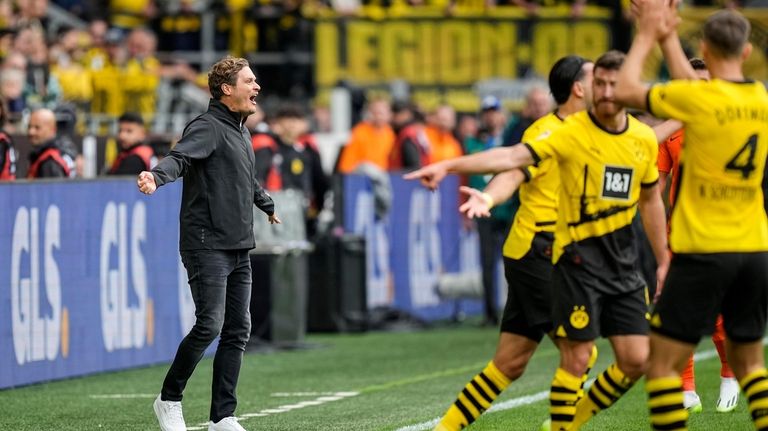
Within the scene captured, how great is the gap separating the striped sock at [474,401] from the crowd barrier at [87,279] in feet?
16.4

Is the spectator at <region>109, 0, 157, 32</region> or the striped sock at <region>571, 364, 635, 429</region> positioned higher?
the spectator at <region>109, 0, 157, 32</region>

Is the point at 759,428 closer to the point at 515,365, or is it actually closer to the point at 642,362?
the point at 642,362

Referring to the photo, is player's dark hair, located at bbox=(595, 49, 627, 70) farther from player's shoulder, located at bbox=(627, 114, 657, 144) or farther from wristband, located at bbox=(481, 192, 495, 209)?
wristband, located at bbox=(481, 192, 495, 209)

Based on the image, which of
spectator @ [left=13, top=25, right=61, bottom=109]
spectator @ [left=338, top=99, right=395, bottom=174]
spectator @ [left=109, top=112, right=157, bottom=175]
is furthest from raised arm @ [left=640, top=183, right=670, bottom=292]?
spectator @ [left=338, top=99, right=395, bottom=174]

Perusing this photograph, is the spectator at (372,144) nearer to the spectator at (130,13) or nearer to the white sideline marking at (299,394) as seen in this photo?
the spectator at (130,13)

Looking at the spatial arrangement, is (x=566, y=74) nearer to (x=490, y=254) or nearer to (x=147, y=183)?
(x=147, y=183)

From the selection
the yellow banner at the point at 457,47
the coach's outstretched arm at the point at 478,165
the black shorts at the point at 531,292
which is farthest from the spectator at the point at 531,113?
the yellow banner at the point at 457,47

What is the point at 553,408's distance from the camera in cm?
816

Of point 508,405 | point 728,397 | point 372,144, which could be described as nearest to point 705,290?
point 728,397

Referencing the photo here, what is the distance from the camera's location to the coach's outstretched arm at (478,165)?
7.45 meters

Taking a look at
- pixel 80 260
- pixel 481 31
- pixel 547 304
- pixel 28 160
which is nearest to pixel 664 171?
pixel 547 304

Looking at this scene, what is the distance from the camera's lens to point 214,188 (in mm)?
9586

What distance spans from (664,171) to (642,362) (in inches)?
110

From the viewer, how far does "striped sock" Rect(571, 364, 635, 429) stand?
829cm
